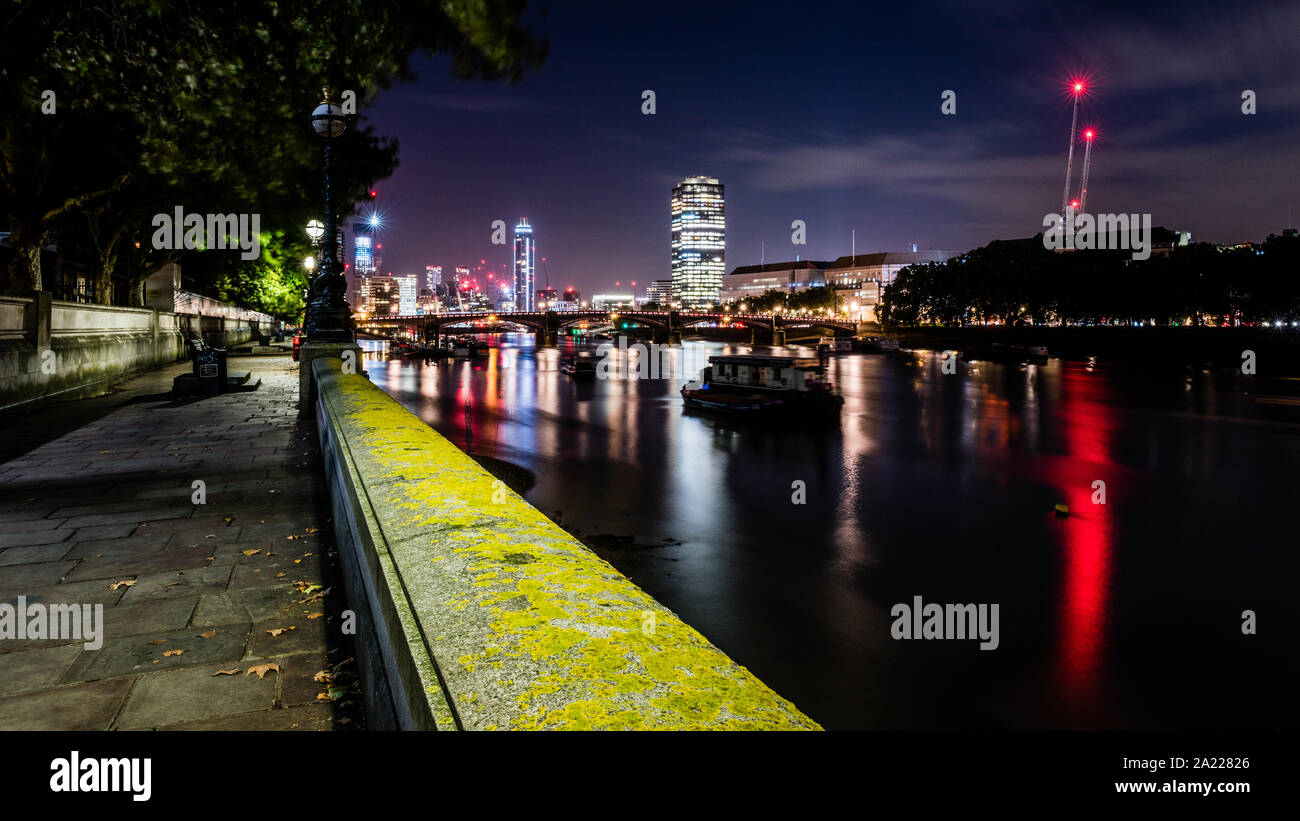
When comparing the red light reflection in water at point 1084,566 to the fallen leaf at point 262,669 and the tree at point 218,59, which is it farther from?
the tree at point 218,59

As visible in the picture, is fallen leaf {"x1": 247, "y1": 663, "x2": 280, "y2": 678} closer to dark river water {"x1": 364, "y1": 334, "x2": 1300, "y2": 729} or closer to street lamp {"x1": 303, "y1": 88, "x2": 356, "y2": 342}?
dark river water {"x1": 364, "y1": 334, "x2": 1300, "y2": 729}

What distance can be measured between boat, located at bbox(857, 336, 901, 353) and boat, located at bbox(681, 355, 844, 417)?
211ft

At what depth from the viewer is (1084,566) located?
13234mm

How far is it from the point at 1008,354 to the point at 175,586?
88048mm

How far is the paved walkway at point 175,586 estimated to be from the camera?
3.28m

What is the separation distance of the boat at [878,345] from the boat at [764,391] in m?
64.2

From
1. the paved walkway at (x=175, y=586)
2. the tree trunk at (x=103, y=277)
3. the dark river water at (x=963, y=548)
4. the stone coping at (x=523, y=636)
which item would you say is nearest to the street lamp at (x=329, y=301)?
the paved walkway at (x=175, y=586)

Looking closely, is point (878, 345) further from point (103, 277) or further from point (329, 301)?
point (329, 301)

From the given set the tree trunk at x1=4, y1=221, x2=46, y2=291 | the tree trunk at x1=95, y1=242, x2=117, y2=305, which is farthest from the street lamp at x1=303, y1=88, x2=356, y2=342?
the tree trunk at x1=95, y1=242, x2=117, y2=305

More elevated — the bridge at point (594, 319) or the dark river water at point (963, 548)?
the bridge at point (594, 319)

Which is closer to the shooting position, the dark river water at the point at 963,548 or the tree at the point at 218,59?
the tree at the point at 218,59

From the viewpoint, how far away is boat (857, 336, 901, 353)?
96000 mm

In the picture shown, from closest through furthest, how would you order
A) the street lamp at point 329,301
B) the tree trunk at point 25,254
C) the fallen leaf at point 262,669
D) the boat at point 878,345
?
the fallen leaf at point 262,669
the street lamp at point 329,301
the tree trunk at point 25,254
the boat at point 878,345
